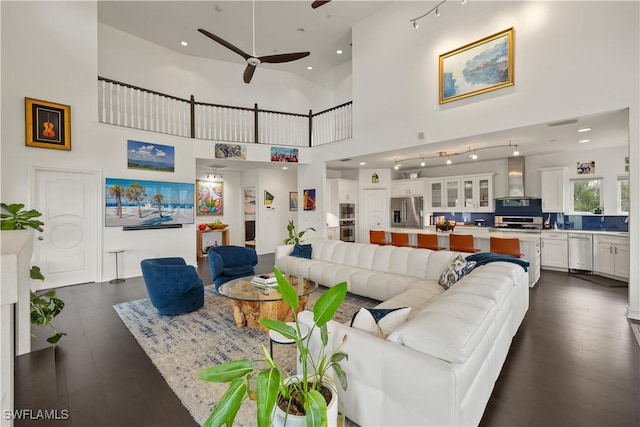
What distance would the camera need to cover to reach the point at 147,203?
20.4 feet

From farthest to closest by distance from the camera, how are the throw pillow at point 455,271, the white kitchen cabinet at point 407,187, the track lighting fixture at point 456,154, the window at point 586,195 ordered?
the white kitchen cabinet at point 407,187
the window at point 586,195
the track lighting fixture at point 456,154
the throw pillow at point 455,271

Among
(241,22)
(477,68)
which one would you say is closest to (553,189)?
(477,68)

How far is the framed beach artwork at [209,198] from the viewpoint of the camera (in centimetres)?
882

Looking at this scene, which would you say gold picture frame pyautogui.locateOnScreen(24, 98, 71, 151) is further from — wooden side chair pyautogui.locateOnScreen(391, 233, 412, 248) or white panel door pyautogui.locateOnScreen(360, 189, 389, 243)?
white panel door pyautogui.locateOnScreen(360, 189, 389, 243)

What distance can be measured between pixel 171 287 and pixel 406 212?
681cm

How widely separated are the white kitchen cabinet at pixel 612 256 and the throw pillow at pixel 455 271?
13.2 feet

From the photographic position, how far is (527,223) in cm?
699

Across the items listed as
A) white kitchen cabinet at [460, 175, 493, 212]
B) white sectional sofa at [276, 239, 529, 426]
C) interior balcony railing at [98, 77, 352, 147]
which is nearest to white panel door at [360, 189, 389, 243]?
white kitchen cabinet at [460, 175, 493, 212]

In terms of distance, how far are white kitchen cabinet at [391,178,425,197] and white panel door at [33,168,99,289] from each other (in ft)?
24.7

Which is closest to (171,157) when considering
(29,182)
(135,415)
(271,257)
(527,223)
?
(29,182)

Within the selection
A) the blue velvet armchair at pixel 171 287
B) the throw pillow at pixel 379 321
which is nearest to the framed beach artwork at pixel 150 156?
the blue velvet armchair at pixel 171 287

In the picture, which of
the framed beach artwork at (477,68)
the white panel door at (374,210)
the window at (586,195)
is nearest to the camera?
the framed beach artwork at (477,68)

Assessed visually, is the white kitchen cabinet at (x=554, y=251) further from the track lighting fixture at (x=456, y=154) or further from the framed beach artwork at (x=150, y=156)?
the framed beach artwork at (x=150, y=156)

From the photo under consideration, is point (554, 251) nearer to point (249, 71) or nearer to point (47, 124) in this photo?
point (249, 71)
